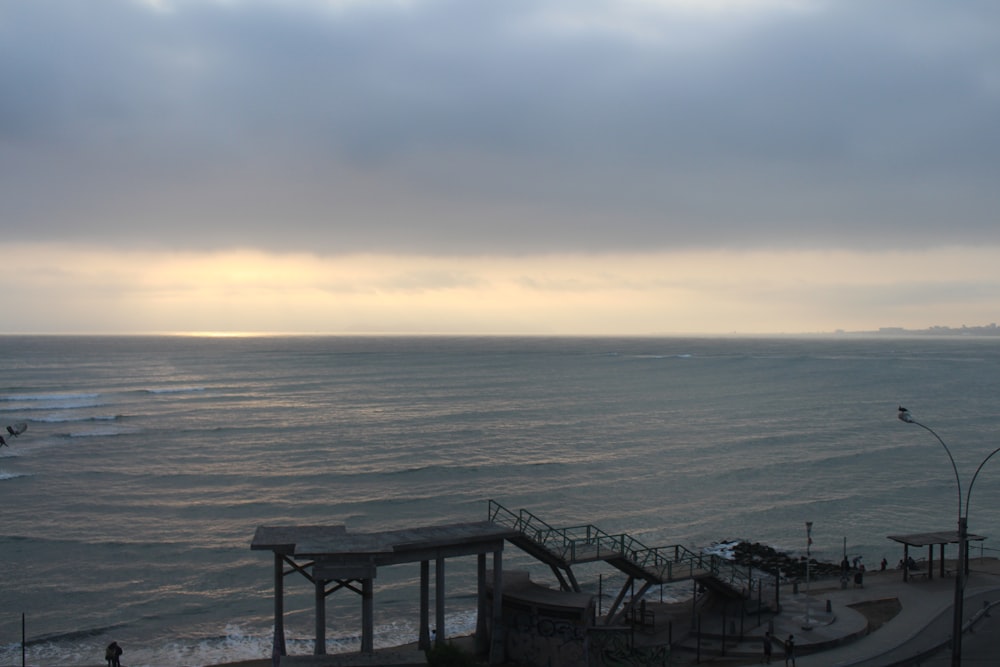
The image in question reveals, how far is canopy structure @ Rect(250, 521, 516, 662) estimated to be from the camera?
20.8 m

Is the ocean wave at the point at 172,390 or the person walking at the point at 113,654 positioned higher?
the ocean wave at the point at 172,390

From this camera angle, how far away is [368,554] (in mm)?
20828

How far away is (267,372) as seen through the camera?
16700 cm

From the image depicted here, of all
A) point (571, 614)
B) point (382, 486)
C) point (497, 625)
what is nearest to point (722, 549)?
point (571, 614)

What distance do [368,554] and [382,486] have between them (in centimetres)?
3183

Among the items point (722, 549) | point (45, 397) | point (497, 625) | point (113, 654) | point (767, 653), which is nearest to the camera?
point (767, 653)

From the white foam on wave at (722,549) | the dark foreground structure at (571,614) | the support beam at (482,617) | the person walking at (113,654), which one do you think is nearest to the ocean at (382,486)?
the white foam on wave at (722,549)

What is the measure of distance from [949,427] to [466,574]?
65106mm

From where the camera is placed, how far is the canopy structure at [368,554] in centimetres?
2083

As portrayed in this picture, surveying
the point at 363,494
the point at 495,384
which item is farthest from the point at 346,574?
the point at 495,384

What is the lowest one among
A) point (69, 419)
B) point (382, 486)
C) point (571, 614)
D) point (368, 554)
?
point (382, 486)

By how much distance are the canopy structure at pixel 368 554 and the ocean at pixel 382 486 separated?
6650 mm

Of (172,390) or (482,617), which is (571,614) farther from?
(172,390)

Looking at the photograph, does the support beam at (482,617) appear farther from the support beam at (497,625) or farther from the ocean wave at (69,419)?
the ocean wave at (69,419)
